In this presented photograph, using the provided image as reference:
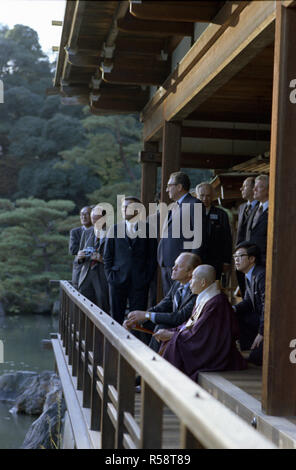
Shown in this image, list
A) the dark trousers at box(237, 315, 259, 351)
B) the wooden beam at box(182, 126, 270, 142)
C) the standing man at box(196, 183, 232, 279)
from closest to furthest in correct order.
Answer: the dark trousers at box(237, 315, 259, 351) < the standing man at box(196, 183, 232, 279) < the wooden beam at box(182, 126, 270, 142)

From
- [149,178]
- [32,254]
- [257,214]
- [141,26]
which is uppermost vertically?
[141,26]

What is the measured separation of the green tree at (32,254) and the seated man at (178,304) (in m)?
17.8

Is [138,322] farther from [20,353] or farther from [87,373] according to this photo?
[20,353]

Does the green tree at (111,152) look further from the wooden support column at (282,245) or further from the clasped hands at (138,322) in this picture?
the wooden support column at (282,245)

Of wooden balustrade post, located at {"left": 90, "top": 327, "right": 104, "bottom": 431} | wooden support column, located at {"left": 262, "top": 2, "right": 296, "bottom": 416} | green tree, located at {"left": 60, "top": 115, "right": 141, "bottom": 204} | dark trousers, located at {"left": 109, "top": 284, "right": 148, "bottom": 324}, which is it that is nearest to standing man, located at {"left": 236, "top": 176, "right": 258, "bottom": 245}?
dark trousers, located at {"left": 109, "top": 284, "right": 148, "bottom": 324}

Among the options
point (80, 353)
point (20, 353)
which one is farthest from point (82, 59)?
point (20, 353)

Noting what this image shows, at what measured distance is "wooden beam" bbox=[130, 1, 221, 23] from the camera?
3.88 m

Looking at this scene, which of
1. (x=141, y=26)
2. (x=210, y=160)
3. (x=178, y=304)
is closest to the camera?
(x=141, y=26)

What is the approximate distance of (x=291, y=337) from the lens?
11.1 ft

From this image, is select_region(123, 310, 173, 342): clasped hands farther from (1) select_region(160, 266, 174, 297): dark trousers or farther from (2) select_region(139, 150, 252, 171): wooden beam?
(2) select_region(139, 150, 252, 171): wooden beam

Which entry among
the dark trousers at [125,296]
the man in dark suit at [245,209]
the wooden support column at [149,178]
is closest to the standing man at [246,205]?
the man in dark suit at [245,209]

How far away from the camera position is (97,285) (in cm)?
723

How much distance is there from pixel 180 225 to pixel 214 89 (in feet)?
3.72

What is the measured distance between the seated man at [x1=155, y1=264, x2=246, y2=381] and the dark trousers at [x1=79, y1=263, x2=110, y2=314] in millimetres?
2611
